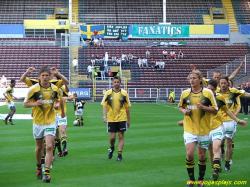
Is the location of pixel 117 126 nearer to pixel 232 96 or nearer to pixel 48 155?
pixel 232 96

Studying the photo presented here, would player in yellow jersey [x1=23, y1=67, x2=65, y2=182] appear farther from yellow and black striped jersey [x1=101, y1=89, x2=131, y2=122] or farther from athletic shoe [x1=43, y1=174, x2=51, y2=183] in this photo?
yellow and black striped jersey [x1=101, y1=89, x2=131, y2=122]

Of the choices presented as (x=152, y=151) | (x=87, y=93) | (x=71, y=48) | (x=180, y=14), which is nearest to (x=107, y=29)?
(x=71, y=48)

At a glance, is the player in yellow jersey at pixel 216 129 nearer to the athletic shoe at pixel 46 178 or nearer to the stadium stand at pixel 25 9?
the athletic shoe at pixel 46 178

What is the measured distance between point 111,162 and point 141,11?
5142 centimetres

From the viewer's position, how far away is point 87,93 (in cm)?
4544

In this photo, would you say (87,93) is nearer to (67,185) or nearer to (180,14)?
(180,14)

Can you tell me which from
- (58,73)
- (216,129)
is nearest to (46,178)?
(58,73)

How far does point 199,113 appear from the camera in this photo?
8336 mm

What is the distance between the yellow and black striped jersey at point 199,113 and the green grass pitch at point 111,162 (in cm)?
115

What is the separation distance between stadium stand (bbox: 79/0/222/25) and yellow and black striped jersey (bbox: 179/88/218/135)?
169 ft

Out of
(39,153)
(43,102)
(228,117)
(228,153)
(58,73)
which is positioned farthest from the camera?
(228,117)

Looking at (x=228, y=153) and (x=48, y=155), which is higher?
(x=48, y=155)

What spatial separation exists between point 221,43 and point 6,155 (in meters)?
47.6

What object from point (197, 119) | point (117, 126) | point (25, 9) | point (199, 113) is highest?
point (25, 9)
